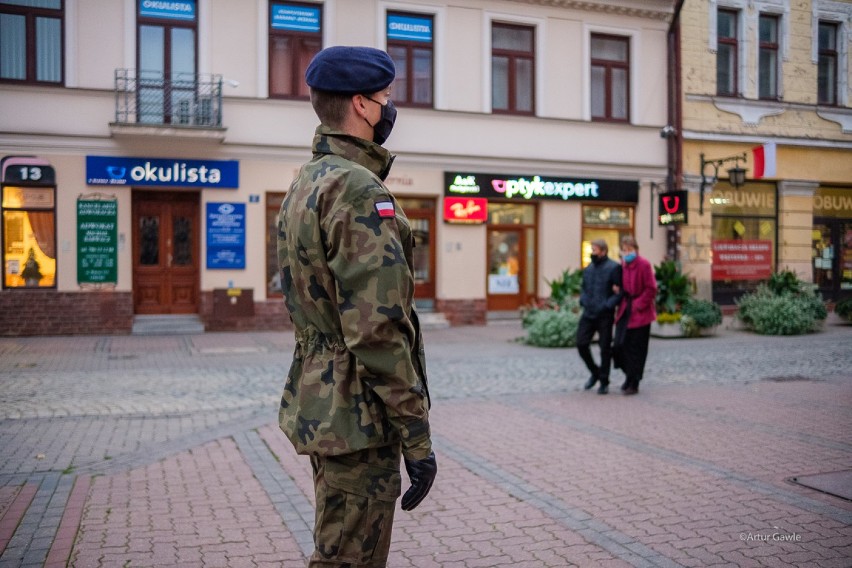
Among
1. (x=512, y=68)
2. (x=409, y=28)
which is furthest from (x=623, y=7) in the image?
(x=409, y=28)

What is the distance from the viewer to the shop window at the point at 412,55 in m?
19.8

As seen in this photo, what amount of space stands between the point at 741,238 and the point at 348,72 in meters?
22.4

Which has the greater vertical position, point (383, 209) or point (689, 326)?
point (383, 209)

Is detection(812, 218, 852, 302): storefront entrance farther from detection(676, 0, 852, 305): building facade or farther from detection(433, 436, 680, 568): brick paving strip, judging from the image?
detection(433, 436, 680, 568): brick paving strip

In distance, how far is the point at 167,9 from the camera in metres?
18.0

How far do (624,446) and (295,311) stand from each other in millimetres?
4934

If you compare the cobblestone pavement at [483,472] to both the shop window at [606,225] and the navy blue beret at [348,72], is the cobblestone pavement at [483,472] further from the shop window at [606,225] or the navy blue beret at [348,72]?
the shop window at [606,225]

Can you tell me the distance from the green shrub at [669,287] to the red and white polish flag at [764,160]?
19.6ft

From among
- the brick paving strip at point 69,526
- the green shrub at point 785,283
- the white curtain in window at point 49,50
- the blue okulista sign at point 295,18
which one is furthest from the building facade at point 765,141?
the brick paving strip at point 69,526

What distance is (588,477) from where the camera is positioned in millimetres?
5910

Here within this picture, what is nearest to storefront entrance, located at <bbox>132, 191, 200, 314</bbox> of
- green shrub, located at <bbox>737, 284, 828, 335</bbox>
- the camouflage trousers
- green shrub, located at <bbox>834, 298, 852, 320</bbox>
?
green shrub, located at <bbox>737, 284, 828, 335</bbox>

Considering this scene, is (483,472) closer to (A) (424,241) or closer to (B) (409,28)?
(A) (424,241)

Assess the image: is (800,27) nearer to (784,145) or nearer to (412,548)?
(784,145)

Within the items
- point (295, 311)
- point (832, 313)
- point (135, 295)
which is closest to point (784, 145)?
point (832, 313)
